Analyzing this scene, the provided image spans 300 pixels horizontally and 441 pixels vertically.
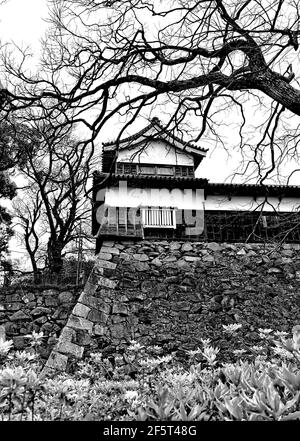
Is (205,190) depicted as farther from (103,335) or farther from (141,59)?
(141,59)

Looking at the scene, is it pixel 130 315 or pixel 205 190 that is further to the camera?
pixel 205 190

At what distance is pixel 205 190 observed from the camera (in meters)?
15.0

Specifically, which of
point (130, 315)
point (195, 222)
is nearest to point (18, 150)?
point (195, 222)

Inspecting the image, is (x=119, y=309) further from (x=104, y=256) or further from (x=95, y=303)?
(x=104, y=256)

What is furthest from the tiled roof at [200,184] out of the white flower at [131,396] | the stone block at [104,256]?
the white flower at [131,396]

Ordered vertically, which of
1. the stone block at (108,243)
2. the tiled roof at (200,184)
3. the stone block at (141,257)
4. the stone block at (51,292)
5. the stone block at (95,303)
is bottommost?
the stone block at (95,303)

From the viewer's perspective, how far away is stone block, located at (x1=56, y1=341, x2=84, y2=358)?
7263mm

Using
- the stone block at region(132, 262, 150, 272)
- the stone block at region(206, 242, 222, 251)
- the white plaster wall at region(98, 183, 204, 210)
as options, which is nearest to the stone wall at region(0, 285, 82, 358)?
the stone block at region(132, 262, 150, 272)

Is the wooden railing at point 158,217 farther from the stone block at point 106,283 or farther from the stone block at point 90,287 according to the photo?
the stone block at point 90,287

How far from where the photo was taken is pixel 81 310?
26.3 ft

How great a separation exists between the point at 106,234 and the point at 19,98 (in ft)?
15.5

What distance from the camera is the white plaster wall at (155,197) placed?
14.7 m

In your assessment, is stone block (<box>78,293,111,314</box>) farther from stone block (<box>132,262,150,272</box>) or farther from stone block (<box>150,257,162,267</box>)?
stone block (<box>150,257,162,267</box>)

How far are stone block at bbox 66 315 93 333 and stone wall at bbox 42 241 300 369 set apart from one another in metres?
0.02
